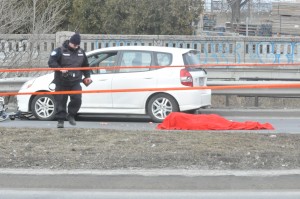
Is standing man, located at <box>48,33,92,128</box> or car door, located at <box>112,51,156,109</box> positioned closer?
standing man, located at <box>48,33,92,128</box>

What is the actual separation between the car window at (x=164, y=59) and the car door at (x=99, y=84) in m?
0.91

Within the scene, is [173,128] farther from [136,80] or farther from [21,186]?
[21,186]

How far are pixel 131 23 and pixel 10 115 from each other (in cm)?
1294

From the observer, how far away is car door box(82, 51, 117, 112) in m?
12.2

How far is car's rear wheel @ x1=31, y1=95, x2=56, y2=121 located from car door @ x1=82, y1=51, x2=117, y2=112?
66 centimetres

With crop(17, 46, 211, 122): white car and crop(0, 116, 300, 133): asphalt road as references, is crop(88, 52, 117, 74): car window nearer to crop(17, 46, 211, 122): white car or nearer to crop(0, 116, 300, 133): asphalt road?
crop(17, 46, 211, 122): white car

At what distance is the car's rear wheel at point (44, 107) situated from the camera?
40.5 ft

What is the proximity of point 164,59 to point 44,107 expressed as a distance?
2642 millimetres

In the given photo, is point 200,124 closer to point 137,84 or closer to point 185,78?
point 185,78

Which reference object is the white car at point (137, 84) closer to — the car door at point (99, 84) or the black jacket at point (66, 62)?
the car door at point (99, 84)

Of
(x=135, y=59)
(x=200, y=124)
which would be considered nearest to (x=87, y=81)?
(x=200, y=124)

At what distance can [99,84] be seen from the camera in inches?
482
